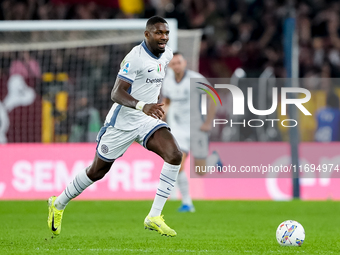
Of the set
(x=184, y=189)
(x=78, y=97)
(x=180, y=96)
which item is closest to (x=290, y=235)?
(x=184, y=189)

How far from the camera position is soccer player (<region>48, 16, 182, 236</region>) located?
21.9ft

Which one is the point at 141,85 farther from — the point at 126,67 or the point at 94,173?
the point at 94,173

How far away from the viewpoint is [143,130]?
6.89 metres

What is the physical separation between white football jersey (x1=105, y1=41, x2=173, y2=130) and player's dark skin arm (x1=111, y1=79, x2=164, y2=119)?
6.8 inches

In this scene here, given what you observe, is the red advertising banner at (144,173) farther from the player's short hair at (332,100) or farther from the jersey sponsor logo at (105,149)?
the jersey sponsor logo at (105,149)

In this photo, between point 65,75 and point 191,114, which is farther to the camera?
point 65,75

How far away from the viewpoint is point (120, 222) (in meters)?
8.89

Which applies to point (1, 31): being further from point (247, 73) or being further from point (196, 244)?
point (196, 244)

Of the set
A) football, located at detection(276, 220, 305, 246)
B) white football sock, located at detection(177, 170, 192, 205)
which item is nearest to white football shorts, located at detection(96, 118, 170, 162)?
football, located at detection(276, 220, 305, 246)

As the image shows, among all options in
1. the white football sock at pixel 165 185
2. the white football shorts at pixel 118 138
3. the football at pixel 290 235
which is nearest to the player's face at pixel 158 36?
the white football shorts at pixel 118 138

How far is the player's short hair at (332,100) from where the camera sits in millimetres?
13516

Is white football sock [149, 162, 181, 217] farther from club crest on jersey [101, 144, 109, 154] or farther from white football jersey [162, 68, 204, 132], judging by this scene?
white football jersey [162, 68, 204, 132]

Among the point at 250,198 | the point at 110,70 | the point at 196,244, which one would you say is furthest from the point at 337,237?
the point at 110,70

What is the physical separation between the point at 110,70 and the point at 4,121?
2592mm
